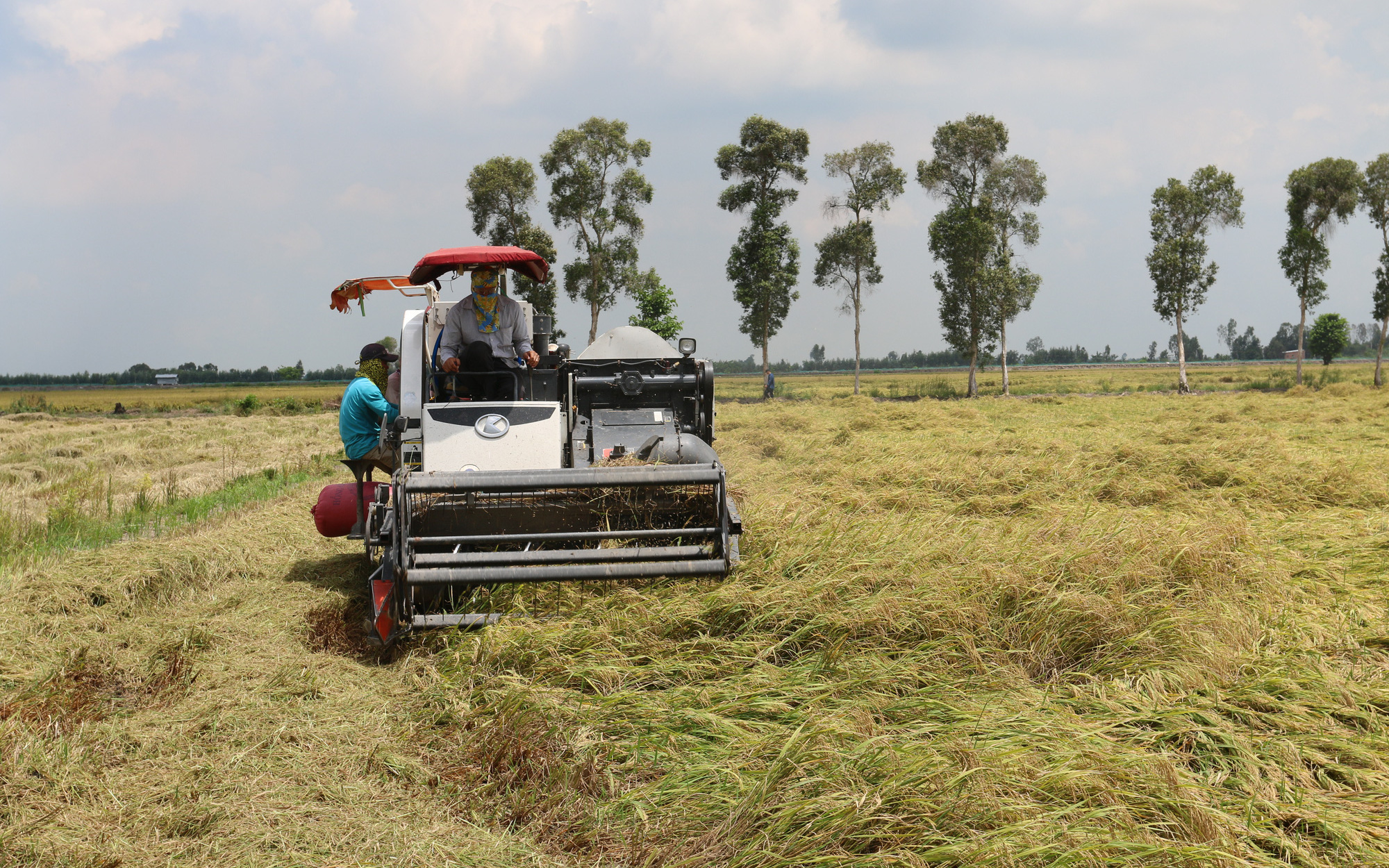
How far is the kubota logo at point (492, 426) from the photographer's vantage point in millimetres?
5824

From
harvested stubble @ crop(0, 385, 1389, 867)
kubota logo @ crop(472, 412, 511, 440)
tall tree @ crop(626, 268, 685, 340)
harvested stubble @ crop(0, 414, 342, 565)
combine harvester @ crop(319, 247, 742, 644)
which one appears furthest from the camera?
tall tree @ crop(626, 268, 685, 340)

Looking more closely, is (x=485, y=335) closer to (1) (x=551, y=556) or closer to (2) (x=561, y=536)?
(2) (x=561, y=536)

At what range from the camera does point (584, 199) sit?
3366 cm

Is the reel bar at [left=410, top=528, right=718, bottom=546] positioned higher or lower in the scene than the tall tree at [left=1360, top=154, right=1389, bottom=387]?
lower

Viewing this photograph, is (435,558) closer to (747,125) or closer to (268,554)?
(268,554)

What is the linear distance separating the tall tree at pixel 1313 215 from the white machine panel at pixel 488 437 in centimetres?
3606

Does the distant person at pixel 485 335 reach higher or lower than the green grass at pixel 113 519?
higher

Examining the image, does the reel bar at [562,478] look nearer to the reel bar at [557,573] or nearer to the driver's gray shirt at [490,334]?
the reel bar at [557,573]

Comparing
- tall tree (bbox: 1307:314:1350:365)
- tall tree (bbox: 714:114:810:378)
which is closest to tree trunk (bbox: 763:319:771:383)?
tall tree (bbox: 714:114:810:378)

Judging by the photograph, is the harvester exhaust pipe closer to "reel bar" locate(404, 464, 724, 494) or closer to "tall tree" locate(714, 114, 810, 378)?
"reel bar" locate(404, 464, 724, 494)

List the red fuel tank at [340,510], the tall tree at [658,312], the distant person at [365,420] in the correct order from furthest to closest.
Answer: the tall tree at [658,312] < the distant person at [365,420] < the red fuel tank at [340,510]

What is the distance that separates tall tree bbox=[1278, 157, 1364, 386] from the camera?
32125 millimetres

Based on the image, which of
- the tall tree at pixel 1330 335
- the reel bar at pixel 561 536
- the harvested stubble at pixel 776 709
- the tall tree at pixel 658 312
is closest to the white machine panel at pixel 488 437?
the reel bar at pixel 561 536

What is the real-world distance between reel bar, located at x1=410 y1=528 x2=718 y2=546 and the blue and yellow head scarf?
2.24 metres
